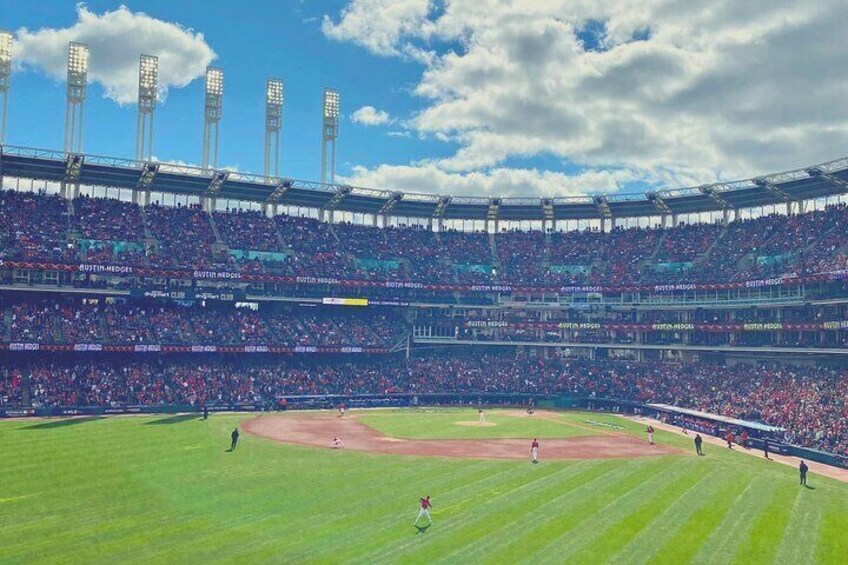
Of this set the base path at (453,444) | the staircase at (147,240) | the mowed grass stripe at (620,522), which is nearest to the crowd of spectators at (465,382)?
the base path at (453,444)

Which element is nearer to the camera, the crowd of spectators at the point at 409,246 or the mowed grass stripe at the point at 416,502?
the mowed grass stripe at the point at 416,502

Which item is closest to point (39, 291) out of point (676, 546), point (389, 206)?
point (389, 206)

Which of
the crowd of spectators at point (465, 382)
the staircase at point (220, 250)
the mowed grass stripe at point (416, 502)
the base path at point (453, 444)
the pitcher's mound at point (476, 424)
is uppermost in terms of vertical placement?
the staircase at point (220, 250)

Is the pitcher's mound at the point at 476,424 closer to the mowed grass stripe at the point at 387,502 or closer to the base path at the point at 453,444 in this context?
the base path at the point at 453,444

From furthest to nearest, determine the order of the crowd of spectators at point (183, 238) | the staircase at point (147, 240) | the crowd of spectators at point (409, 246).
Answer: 1. the crowd of spectators at point (183, 238)
2. the staircase at point (147, 240)
3. the crowd of spectators at point (409, 246)

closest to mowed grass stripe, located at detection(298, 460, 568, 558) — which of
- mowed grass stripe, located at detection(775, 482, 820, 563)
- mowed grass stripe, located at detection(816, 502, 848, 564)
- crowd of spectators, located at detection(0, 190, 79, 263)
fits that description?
mowed grass stripe, located at detection(775, 482, 820, 563)

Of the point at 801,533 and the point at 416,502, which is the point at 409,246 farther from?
the point at 801,533
